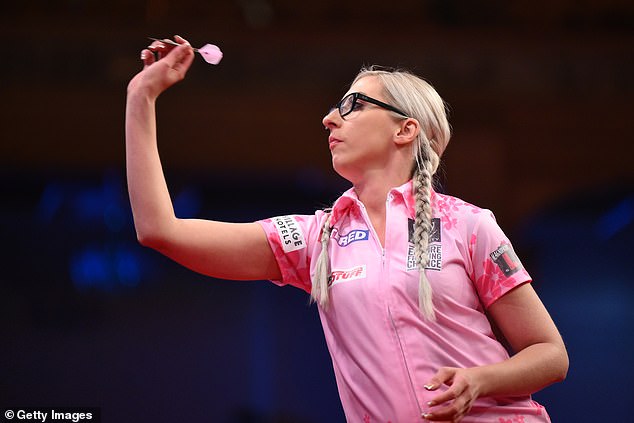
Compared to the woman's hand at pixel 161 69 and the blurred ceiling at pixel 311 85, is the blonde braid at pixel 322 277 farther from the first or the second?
the blurred ceiling at pixel 311 85

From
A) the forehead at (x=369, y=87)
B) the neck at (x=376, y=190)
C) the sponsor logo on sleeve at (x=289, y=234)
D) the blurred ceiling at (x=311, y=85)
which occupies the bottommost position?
the sponsor logo on sleeve at (x=289, y=234)

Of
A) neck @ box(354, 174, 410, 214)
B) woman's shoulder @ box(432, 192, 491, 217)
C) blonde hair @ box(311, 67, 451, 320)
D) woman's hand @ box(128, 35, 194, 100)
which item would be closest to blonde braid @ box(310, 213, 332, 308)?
blonde hair @ box(311, 67, 451, 320)

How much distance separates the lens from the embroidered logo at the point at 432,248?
1.72 m

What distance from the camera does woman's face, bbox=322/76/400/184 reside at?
1918mm

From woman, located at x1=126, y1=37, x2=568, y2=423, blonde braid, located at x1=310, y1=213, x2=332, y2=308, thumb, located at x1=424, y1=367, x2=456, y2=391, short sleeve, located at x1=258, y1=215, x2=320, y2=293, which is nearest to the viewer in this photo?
thumb, located at x1=424, y1=367, x2=456, y2=391

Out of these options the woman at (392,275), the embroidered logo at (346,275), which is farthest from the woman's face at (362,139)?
the embroidered logo at (346,275)

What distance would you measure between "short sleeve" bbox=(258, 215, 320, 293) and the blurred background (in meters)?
3.28

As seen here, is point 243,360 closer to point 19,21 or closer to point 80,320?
point 80,320

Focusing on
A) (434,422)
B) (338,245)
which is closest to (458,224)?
(338,245)

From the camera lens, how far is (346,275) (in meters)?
1.77

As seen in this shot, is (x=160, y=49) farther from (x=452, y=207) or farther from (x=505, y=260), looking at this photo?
(x=505, y=260)

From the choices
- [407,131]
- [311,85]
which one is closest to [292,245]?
[407,131]

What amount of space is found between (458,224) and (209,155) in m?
3.97

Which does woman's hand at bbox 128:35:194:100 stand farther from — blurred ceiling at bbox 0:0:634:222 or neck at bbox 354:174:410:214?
blurred ceiling at bbox 0:0:634:222
